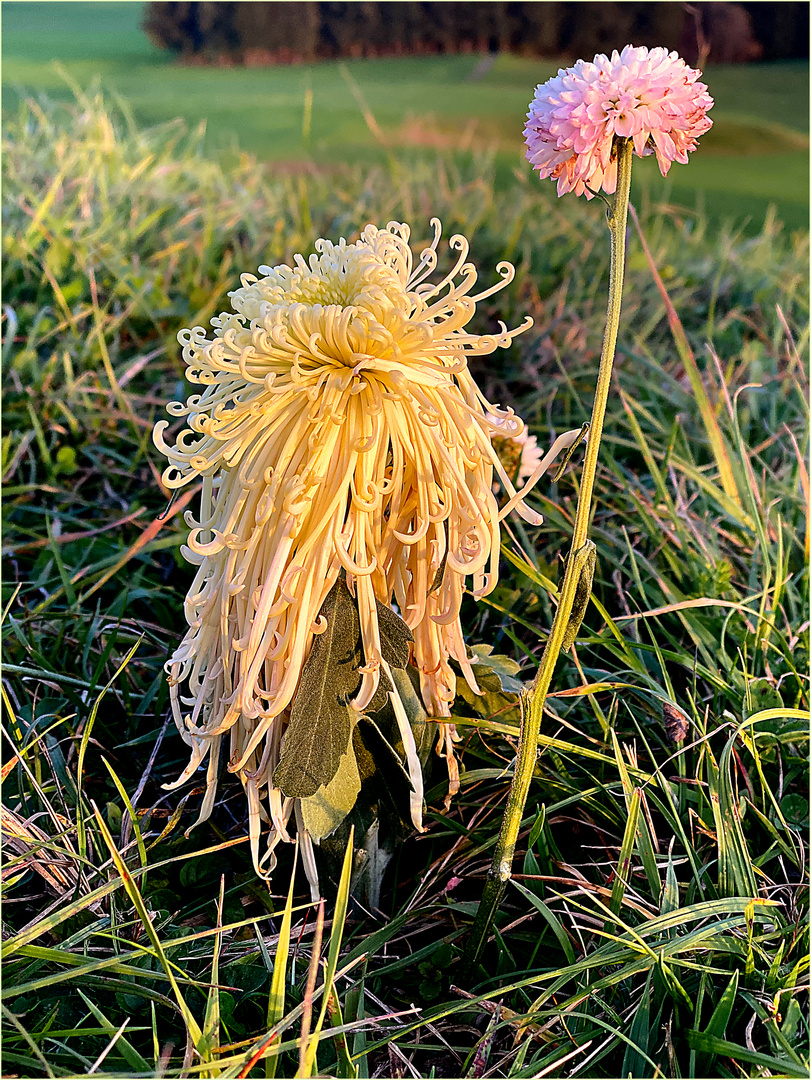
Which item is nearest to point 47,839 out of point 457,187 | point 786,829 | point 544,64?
point 786,829

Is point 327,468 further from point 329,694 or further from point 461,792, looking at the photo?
point 461,792

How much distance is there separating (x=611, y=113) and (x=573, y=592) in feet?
1.12

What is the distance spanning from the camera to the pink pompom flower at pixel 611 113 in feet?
2.00

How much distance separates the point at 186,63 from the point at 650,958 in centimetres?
407

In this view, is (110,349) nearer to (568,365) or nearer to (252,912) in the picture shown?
Answer: (568,365)

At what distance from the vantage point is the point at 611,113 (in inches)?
24.0

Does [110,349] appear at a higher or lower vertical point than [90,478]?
higher

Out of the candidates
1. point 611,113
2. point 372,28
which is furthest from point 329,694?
point 372,28

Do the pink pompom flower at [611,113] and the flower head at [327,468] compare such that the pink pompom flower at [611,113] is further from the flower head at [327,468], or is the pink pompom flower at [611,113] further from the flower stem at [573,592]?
the flower head at [327,468]

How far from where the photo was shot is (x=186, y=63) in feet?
12.6

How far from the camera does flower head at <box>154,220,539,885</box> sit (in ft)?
2.39

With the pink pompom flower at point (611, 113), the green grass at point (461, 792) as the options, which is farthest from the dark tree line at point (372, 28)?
the pink pompom flower at point (611, 113)

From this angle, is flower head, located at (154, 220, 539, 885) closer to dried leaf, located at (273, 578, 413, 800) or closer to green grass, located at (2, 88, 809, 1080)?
dried leaf, located at (273, 578, 413, 800)

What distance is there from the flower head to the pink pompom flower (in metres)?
0.13
